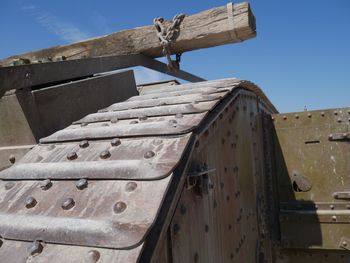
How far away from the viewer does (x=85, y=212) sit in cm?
131

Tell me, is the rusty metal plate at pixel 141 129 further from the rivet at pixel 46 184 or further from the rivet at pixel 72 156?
the rivet at pixel 46 184

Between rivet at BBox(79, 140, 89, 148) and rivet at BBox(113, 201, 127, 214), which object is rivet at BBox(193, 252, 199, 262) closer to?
rivet at BBox(113, 201, 127, 214)

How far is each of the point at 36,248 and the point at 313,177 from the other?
3.35m

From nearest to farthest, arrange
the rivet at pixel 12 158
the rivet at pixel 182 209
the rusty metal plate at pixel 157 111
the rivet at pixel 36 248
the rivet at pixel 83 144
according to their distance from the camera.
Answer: the rivet at pixel 36 248, the rivet at pixel 182 209, the rivet at pixel 83 144, the rusty metal plate at pixel 157 111, the rivet at pixel 12 158

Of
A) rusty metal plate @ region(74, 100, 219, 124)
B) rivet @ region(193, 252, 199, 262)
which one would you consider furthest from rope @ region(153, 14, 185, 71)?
rivet @ region(193, 252, 199, 262)

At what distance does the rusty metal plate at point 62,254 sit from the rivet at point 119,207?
16 cm

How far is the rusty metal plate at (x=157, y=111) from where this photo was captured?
1.95 meters

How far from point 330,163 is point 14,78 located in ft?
10.4

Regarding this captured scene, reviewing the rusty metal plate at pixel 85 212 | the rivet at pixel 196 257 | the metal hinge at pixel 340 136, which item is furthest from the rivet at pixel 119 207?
the metal hinge at pixel 340 136

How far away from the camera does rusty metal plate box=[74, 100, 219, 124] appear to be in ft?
6.41

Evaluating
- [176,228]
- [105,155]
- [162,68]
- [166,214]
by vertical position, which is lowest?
[176,228]

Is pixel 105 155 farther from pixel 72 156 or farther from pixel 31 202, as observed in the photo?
pixel 31 202

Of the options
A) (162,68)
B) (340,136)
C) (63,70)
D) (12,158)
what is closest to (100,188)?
(12,158)

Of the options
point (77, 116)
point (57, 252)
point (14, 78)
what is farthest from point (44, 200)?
point (77, 116)
